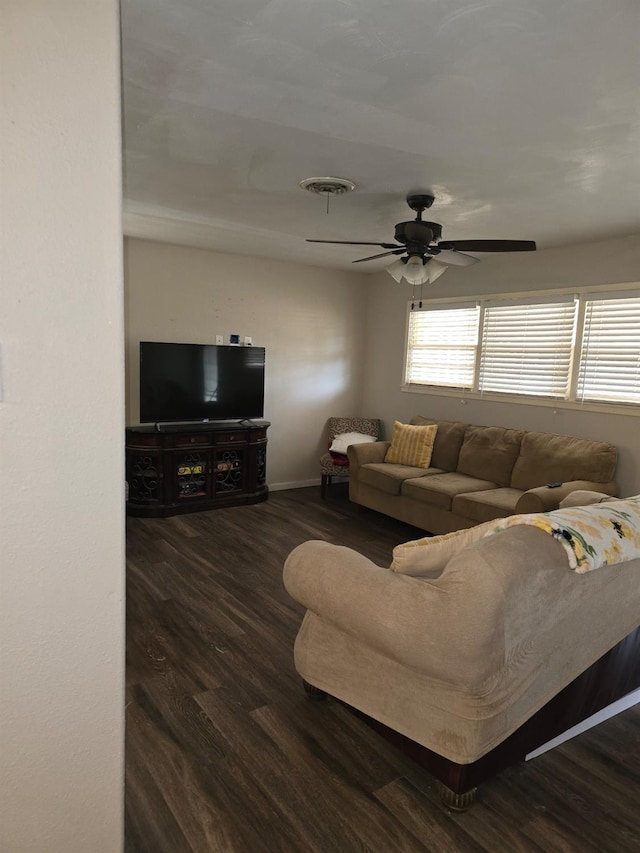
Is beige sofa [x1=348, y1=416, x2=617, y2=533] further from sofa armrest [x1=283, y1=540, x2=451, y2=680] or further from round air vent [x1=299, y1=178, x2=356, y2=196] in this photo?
round air vent [x1=299, y1=178, x2=356, y2=196]

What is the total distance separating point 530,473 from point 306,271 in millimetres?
3187

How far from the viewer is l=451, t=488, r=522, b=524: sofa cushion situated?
4012mm

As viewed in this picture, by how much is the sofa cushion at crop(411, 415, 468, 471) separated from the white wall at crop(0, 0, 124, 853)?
4189mm

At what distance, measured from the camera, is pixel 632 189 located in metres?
3.00

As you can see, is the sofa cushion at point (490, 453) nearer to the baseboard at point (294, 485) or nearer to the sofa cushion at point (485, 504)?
the sofa cushion at point (485, 504)

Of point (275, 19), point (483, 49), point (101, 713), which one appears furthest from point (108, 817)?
point (483, 49)

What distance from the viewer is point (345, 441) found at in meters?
5.87

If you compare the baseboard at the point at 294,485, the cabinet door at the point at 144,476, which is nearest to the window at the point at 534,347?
the baseboard at the point at 294,485

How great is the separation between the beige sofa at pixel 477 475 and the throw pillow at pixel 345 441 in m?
0.48

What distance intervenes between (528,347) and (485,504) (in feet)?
5.31

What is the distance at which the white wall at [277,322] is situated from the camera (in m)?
5.06

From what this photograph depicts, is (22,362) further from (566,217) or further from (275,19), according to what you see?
(566,217)

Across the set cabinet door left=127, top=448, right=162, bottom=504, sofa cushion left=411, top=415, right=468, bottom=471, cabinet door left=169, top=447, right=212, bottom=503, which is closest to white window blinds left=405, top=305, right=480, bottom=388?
sofa cushion left=411, top=415, right=468, bottom=471

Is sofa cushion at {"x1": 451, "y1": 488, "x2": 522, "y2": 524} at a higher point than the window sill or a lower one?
lower
